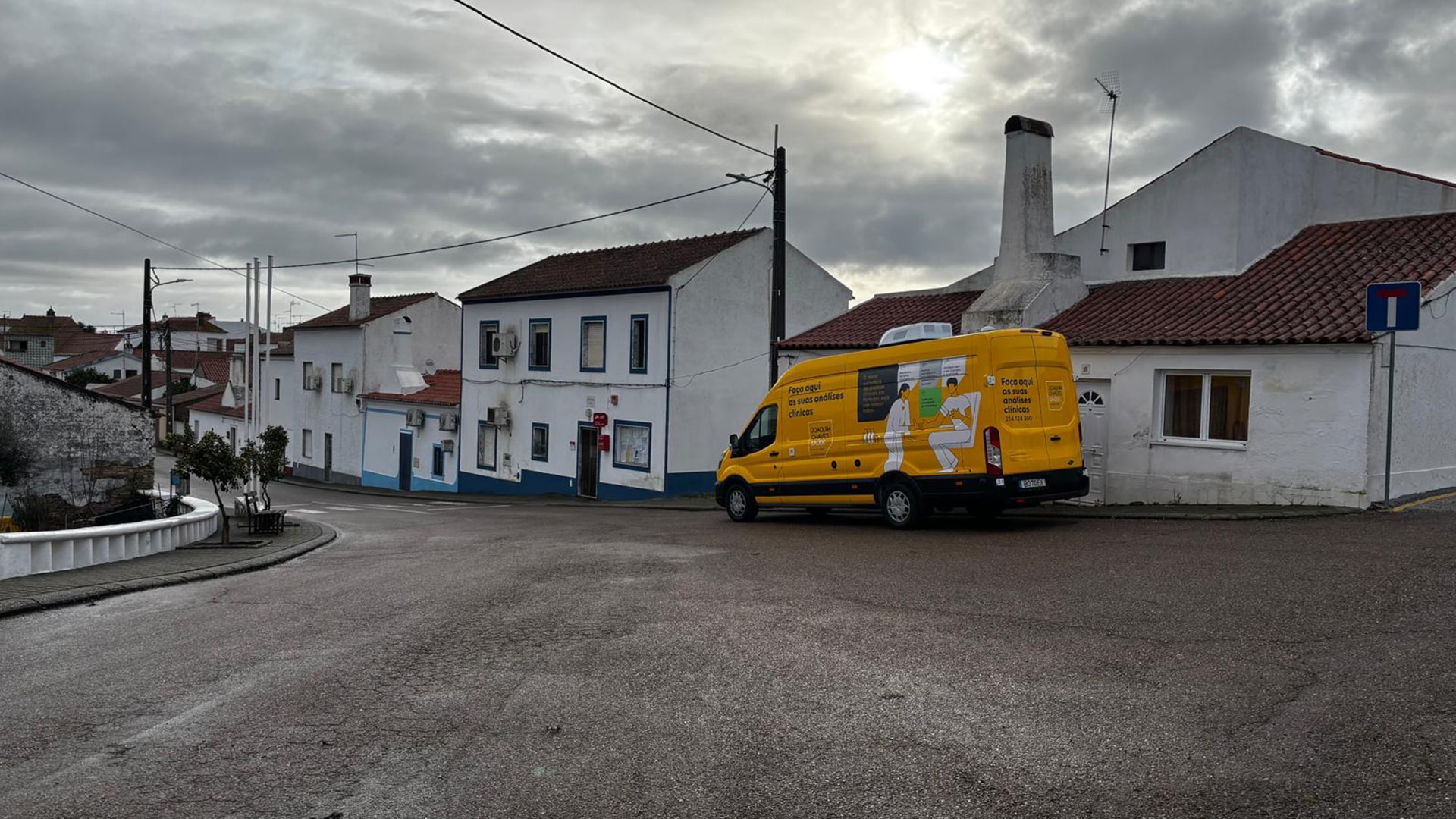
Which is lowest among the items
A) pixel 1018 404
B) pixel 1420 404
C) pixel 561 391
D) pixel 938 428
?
pixel 938 428

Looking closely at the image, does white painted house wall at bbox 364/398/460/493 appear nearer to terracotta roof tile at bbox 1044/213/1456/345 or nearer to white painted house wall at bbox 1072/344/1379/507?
terracotta roof tile at bbox 1044/213/1456/345

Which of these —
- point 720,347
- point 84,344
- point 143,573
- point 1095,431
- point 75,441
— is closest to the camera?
point 143,573

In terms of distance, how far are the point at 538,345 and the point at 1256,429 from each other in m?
22.0

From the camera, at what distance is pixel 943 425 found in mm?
13805

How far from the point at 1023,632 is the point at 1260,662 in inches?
60.0

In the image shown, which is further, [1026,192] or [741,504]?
[1026,192]

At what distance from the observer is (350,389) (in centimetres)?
4250

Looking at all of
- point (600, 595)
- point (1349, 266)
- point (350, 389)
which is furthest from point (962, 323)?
point (350, 389)

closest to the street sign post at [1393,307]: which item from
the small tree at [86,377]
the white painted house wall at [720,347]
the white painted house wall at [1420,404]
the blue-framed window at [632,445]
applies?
the white painted house wall at [1420,404]

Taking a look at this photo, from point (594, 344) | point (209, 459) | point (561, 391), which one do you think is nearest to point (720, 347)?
point (594, 344)

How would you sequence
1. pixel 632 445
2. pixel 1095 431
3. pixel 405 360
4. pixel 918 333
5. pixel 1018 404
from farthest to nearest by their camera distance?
pixel 405 360 → pixel 632 445 → pixel 1095 431 → pixel 918 333 → pixel 1018 404

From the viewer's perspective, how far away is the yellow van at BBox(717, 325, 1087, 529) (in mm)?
13234

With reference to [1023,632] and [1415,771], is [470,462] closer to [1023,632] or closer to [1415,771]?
[1023,632]

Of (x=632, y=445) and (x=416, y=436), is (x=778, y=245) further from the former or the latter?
(x=416, y=436)
